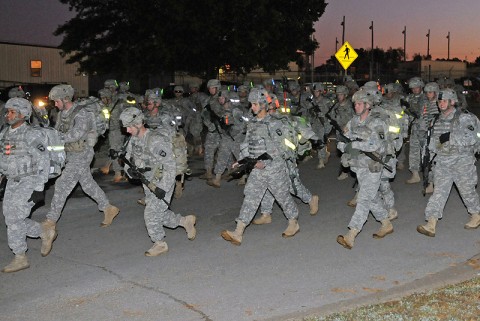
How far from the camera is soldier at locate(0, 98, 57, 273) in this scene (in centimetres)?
720

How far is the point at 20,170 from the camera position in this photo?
23.6 ft

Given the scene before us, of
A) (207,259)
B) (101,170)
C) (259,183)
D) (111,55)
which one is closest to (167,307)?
(207,259)

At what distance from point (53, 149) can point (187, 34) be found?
75.2ft

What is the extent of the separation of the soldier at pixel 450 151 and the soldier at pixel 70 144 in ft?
14.3

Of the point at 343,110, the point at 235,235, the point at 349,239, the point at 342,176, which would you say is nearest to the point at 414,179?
the point at 342,176

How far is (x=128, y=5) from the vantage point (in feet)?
Result: 101

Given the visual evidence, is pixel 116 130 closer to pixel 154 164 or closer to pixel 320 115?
pixel 320 115

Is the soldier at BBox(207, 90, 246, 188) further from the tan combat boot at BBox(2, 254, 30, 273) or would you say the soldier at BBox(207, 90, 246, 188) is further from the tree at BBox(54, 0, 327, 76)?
the tree at BBox(54, 0, 327, 76)

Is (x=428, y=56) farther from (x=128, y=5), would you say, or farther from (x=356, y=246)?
(x=356, y=246)

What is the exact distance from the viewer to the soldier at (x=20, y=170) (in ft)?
23.6

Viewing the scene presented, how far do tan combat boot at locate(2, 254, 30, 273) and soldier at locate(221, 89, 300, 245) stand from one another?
2.29m

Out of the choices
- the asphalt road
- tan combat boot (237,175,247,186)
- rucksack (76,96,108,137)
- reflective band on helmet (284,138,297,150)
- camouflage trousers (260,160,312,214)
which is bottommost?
the asphalt road

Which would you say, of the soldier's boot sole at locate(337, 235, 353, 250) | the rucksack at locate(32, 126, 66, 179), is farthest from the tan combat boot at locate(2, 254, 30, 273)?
the soldier's boot sole at locate(337, 235, 353, 250)

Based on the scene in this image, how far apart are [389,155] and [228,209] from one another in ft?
10.8
